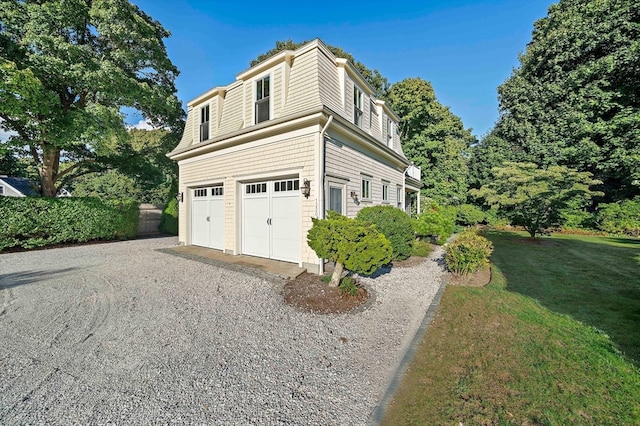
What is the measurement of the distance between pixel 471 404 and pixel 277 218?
5.75 metres

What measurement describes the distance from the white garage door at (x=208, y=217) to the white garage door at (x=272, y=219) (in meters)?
1.54

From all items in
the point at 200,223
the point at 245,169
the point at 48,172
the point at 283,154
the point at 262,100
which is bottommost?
the point at 200,223

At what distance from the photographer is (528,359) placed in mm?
3031

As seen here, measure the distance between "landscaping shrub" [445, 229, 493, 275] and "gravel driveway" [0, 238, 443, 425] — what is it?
3.86 ft

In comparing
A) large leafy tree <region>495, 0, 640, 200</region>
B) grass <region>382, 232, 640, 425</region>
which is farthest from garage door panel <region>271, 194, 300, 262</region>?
large leafy tree <region>495, 0, 640, 200</region>

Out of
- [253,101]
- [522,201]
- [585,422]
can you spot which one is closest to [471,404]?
[585,422]

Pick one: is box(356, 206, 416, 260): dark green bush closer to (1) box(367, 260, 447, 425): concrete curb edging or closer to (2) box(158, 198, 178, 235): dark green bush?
(1) box(367, 260, 447, 425): concrete curb edging

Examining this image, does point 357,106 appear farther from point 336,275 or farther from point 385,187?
point 336,275

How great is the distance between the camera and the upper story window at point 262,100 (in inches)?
298

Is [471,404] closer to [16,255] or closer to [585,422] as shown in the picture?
[585,422]

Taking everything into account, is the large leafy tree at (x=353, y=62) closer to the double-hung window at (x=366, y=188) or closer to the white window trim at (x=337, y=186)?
the double-hung window at (x=366, y=188)

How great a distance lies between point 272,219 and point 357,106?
4743mm

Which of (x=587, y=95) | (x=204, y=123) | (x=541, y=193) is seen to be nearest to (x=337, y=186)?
(x=204, y=123)

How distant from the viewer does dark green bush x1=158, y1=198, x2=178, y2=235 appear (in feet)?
51.4
